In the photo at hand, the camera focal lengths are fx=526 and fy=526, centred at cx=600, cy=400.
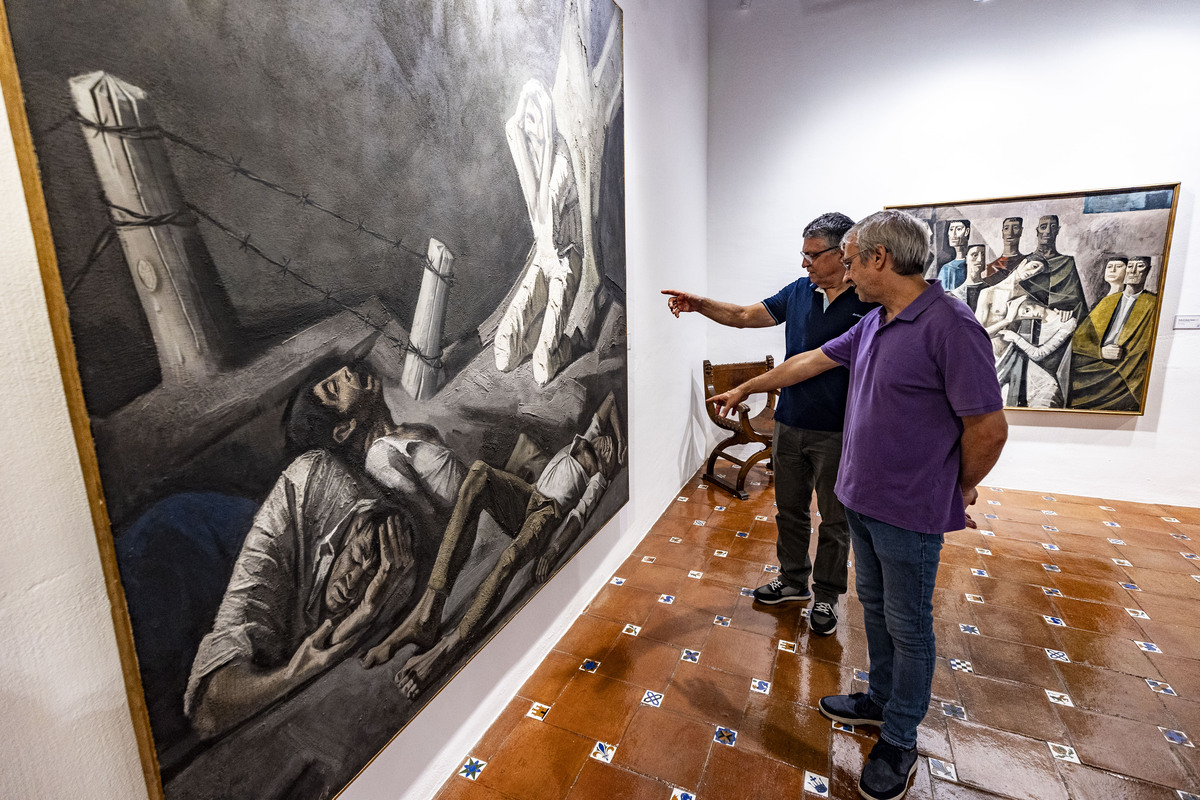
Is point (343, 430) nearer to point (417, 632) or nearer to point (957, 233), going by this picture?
point (417, 632)

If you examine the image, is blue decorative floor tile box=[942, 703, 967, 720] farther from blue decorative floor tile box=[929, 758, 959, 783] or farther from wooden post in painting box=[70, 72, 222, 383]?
wooden post in painting box=[70, 72, 222, 383]

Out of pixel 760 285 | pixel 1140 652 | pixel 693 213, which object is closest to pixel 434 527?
pixel 1140 652

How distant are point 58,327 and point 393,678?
1.11 meters

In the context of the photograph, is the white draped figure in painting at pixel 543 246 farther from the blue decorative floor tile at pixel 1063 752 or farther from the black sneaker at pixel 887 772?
the blue decorative floor tile at pixel 1063 752

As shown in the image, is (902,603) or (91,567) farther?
(902,603)

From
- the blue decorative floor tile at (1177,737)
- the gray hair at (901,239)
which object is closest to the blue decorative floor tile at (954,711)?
the blue decorative floor tile at (1177,737)

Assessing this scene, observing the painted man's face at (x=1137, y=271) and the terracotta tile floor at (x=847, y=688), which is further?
the painted man's face at (x=1137, y=271)

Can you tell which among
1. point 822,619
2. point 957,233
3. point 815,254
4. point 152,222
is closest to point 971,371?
point 815,254

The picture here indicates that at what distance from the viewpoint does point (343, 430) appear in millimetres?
1231

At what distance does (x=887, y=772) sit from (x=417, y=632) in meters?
1.54

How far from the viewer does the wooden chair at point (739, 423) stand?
166 inches

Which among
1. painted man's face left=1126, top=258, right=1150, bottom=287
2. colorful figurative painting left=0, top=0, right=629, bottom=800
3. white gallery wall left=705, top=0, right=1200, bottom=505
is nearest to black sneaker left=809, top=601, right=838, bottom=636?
colorful figurative painting left=0, top=0, right=629, bottom=800

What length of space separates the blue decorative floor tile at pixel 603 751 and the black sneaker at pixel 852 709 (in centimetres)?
81

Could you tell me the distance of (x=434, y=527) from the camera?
1.52 metres
